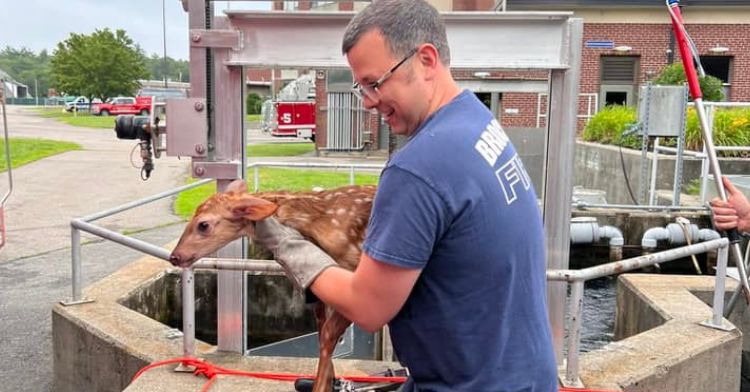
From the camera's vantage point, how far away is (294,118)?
33.2m

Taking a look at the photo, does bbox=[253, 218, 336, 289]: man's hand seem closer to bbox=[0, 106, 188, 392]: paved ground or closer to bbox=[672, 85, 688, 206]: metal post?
bbox=[0, 106, 188, 392]: paved ground

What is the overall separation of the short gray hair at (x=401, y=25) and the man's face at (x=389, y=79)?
17mm

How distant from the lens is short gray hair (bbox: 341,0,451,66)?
5.77 feet

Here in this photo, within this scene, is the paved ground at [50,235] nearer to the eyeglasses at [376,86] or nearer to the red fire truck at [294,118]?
the eyeglasses at [376,86]

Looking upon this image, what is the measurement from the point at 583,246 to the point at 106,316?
6881 mm

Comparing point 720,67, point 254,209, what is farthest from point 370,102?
point 720,67

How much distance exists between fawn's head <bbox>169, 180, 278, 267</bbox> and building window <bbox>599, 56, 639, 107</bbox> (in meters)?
23.0

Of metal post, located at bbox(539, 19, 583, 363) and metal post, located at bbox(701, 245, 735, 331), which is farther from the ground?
metal post, located at bbox(539, 19, 583, 363)

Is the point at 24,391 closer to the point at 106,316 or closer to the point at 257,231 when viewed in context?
the point at 106,316

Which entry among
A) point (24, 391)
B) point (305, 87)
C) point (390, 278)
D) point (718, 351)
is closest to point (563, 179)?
point (718, 351)

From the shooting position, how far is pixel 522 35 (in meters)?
3.95

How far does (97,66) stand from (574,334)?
66227 millimetres

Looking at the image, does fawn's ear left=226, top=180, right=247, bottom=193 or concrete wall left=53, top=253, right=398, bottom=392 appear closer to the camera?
fawn's ear left=226, top=180, right=247, bottom=193

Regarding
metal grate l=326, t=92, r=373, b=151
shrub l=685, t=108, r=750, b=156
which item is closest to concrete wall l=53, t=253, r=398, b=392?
shrub l=685, t=108, r=750, b=156
